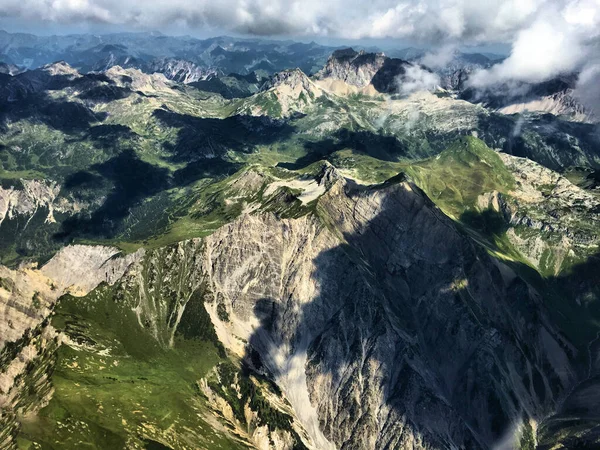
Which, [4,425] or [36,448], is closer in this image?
[36,448]

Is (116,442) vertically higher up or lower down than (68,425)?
lower down

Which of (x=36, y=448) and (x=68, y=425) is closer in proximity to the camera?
(x=36, y=448)

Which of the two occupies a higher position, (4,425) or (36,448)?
(4,425)

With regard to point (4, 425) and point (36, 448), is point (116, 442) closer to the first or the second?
point (36, 448)

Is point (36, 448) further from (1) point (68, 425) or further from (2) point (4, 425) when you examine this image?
(2) point (4, 425)

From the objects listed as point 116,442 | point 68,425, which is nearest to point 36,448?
point 68,425

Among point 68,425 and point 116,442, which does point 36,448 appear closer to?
point 68,425

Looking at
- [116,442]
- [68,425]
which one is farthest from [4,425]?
[116,442]
